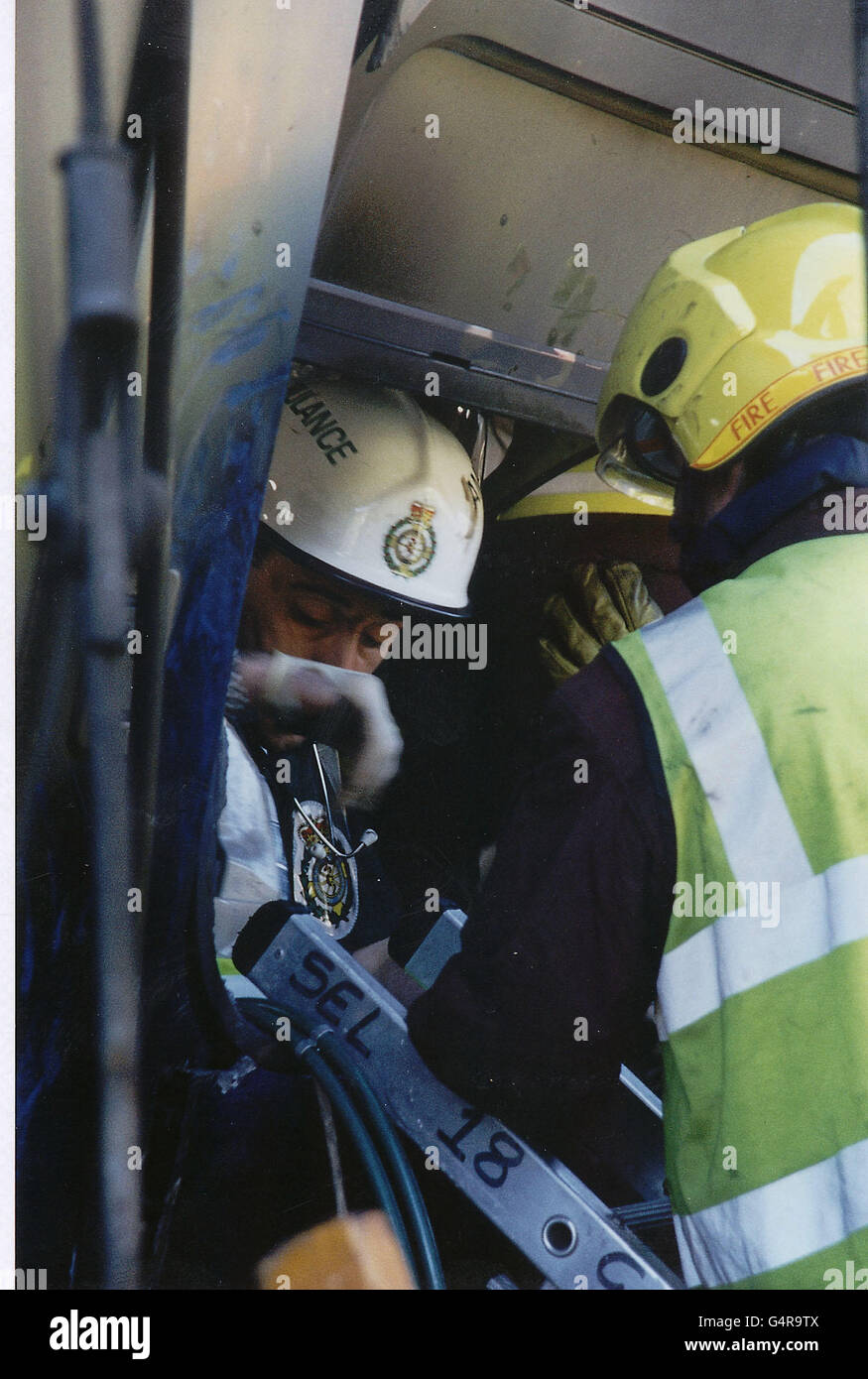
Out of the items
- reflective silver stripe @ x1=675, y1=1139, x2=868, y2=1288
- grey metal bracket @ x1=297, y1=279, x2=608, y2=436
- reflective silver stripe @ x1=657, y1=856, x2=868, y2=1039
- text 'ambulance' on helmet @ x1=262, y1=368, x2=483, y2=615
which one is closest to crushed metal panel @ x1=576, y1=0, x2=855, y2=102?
grey metal bracket @ x1=297, y1=279, x2=608, y2=436

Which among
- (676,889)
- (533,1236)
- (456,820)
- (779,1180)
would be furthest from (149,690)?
(779,1180)

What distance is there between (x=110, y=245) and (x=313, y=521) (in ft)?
1.76

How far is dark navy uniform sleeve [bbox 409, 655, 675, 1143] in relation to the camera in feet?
4.73

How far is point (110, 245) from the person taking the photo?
1.62 metres

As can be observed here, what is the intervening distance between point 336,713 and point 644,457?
0.66 metres

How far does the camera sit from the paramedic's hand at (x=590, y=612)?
2055 mm

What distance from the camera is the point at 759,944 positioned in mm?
1407

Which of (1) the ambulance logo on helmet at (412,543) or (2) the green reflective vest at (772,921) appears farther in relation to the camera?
(1) the ambulance logo on helmet at (412,543)

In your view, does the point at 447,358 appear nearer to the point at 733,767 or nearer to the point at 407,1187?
the point at 733,767

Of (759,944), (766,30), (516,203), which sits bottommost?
(759,944)
